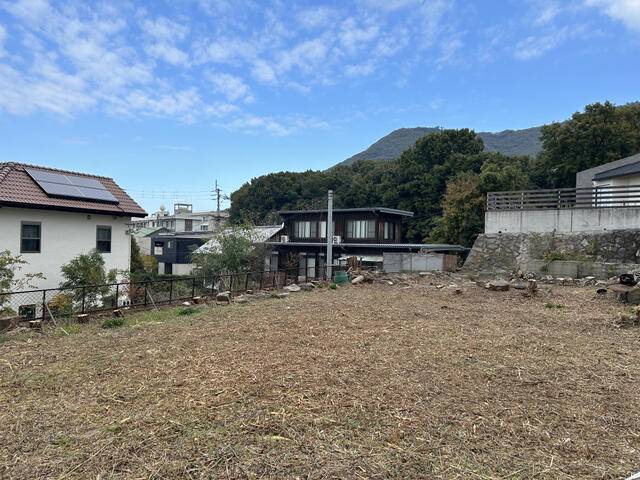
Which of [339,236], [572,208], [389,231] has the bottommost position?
[339,236]

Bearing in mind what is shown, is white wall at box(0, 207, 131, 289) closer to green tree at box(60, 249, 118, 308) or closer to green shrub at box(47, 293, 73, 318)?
green tree at box(60, 249, 118, 308)

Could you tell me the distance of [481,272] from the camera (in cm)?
1412

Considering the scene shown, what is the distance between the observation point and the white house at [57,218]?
36.0 feet

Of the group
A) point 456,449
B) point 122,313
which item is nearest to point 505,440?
point 456,449

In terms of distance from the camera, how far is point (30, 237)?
11359mm

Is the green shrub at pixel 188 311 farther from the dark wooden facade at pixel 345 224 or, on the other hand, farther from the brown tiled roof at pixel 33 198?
the dark wooden facade at pixel 345 224

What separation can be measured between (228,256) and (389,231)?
12412 millimetres

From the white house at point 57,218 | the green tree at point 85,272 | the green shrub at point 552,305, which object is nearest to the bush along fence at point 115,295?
the green tree at point 85,272

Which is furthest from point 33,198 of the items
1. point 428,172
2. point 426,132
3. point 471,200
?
point 426,132

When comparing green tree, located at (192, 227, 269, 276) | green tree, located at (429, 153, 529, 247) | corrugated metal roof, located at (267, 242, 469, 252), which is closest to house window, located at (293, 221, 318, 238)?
corrugated metal roof, located at (267, 242, 469, 252)

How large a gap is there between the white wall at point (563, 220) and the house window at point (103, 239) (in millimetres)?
13390

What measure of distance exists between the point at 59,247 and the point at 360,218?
1488 centimetres

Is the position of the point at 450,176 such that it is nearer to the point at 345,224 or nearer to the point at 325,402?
the point at 345,224

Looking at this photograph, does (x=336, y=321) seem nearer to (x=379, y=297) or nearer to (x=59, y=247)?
(x=379, y=297)
